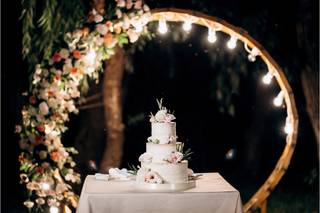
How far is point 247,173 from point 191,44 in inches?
86.9

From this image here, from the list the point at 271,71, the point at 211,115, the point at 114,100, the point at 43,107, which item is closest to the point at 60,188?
the point at 43,107

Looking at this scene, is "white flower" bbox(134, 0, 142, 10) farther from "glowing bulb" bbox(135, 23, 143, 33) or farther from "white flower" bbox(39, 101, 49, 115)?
"white flower" bbox(39, 101, 49, 115)

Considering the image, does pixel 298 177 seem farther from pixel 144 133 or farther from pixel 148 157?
pixel 148 157

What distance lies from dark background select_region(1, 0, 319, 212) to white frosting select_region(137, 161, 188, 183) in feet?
11.9

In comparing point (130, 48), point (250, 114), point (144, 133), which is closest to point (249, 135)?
point (250, 114)

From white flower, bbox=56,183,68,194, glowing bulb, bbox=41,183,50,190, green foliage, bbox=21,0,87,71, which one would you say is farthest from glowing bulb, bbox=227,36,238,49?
glowing bulb, bbox=41,183,50,190

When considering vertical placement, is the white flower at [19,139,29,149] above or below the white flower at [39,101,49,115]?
below

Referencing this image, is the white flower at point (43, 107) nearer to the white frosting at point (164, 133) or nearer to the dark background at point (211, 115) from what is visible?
the white frosting at point (164, 133)

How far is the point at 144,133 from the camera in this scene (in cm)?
1112

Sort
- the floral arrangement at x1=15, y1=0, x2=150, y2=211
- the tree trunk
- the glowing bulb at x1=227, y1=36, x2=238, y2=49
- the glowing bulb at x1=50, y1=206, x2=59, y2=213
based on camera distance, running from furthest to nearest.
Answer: the tree trunk
the glowing bulb at x1=227, y1=36, x2=238, y2=49
the floral arrangement at x1=15, y1=0, x2=150, y2=211
the glowing bulb at x1=50, y1=206, x2=59, y2=213

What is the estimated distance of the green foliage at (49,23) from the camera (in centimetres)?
686

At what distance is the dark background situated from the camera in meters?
9.07

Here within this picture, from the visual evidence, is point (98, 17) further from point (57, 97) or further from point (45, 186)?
point (45, 186)

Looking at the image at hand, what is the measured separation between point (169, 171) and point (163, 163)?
0.23 ft
